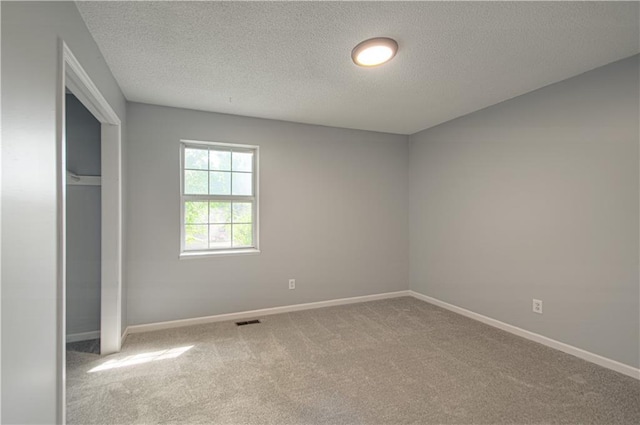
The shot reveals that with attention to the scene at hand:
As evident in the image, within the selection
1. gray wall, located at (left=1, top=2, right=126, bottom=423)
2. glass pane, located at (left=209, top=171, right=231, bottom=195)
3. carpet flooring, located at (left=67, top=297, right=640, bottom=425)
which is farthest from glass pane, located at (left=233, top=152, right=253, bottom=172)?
gray wall, located at (left=1, top=2, right=126, bottom=423)

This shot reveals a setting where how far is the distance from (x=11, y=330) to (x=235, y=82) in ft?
7.54

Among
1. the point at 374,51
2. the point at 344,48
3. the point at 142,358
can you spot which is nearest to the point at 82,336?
the point at 142,358

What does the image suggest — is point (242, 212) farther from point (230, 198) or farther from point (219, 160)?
point (219, 160)

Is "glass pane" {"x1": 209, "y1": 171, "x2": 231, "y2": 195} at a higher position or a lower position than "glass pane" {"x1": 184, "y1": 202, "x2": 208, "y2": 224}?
higher

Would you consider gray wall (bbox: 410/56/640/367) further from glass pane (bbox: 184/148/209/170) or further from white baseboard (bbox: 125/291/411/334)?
glass pane (bbox: 184/148/209/170)

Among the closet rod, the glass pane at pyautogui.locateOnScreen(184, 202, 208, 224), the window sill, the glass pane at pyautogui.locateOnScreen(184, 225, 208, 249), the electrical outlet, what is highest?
the closet rod

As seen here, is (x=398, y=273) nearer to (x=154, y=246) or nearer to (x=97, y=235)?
(x=154, y=246)

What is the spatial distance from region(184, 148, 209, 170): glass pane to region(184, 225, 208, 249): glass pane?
0.71 metres

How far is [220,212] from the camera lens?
3611 mm

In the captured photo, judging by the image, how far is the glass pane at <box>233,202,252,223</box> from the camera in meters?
3.68

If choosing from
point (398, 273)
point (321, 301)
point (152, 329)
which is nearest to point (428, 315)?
point (398, 273)

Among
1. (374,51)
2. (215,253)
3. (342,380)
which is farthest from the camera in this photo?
(215,253)

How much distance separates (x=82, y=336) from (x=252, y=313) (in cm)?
169

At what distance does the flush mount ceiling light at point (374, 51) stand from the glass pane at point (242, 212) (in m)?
2.16
